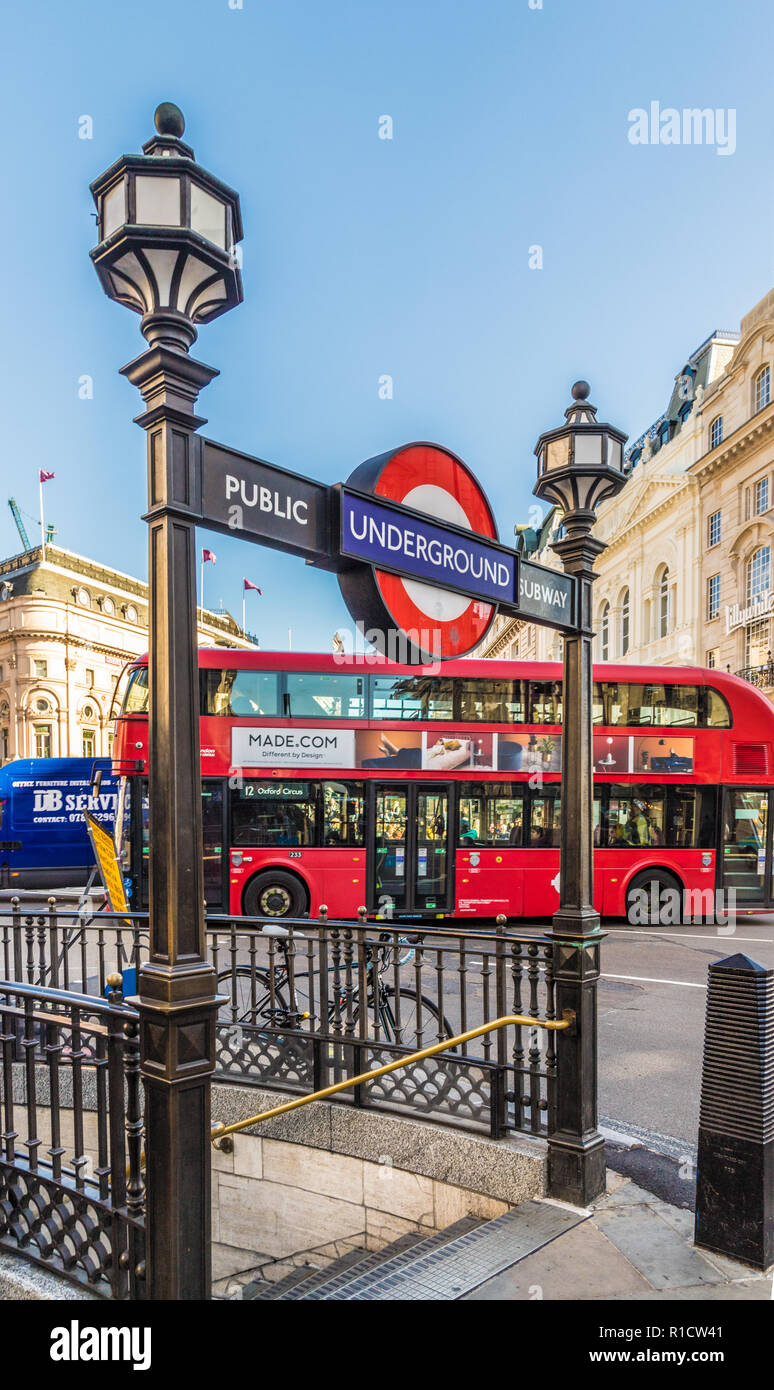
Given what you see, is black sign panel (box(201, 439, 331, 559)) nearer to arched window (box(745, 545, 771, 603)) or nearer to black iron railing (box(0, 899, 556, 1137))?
black iron railing (box(0, 899, 556, 1137))

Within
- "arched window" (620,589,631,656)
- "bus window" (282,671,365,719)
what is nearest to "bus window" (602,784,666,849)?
"bus window" (282,671,365,719)

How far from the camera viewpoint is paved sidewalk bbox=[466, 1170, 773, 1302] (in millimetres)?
3102

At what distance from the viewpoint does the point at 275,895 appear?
1302 cm

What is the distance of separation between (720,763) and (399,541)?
39.8ft

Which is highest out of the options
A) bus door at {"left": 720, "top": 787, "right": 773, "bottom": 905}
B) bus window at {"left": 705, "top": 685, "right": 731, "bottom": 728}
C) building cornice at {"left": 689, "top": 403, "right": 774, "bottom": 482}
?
building cornice at {"left": 689, "top": 403, "right": 774, "bottom": 482}

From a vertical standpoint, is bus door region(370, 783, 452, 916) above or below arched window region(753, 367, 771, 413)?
below

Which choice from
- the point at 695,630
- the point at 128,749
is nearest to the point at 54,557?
the point at 695,630

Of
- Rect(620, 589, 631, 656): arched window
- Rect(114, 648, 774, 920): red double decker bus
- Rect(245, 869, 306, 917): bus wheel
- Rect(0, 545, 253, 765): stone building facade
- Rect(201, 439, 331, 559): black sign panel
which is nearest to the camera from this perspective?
Rect(201, 439, 331, 559): black sign panel

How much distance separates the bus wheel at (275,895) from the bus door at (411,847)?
1.23 metres

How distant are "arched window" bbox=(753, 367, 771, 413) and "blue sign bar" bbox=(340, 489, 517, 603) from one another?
3047cm

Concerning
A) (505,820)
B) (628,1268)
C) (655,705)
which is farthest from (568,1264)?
(655,705)

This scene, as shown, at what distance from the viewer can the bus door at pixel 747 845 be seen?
13.8 meters

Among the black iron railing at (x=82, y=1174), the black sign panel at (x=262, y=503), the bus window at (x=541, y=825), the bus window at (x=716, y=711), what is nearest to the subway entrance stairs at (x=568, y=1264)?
the black iron railing at (x=82, y=1174)
